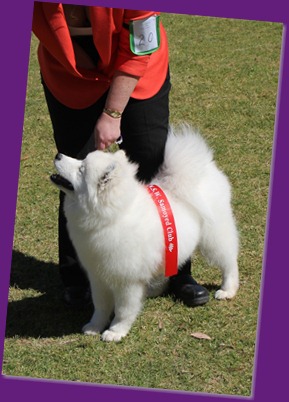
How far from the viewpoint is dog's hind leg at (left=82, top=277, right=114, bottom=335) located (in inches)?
136

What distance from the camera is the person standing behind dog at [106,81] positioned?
114 inches

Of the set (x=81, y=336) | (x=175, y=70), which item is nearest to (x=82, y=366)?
(x=81, y=336)

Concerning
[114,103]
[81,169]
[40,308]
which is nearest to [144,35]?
[114,103]

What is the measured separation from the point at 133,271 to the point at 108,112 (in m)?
0.87

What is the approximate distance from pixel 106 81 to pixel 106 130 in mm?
342

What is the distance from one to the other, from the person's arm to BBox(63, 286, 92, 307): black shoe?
126cm

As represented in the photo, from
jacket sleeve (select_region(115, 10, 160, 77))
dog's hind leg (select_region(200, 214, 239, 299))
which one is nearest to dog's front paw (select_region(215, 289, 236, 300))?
dog's hind leg (select_region(200, 214, 239, 299))

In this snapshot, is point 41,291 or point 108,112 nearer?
point 108,112

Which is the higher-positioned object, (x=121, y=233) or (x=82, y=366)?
(x=121, y=233)

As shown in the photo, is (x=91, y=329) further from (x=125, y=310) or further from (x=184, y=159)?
(x=184, y=159)

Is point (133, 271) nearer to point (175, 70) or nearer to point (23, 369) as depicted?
point (23, 369)

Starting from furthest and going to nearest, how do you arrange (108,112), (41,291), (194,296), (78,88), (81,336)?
(41,291)
(194,296)
(81,336)
(78,88)
(108,112)

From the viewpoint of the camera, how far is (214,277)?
13.4ft

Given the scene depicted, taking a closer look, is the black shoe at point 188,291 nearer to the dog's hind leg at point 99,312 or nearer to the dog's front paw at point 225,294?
the dog's front paw at point 225,294
